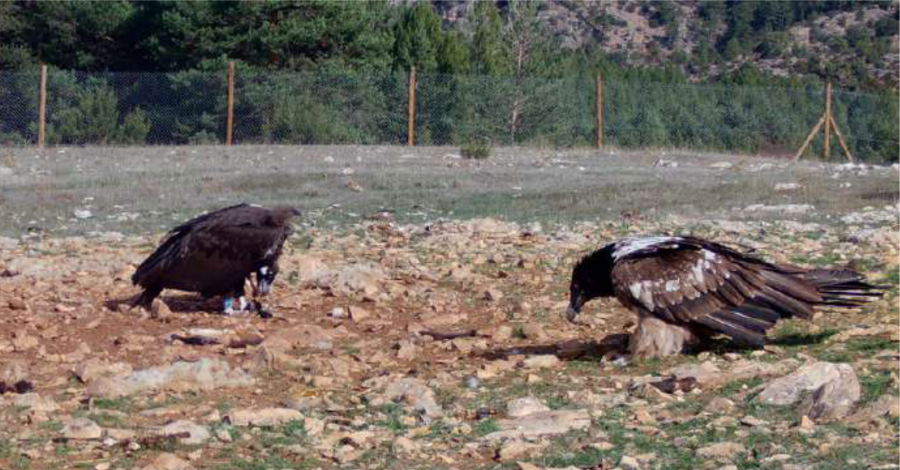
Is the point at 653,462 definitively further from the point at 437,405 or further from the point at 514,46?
the point at 514,46

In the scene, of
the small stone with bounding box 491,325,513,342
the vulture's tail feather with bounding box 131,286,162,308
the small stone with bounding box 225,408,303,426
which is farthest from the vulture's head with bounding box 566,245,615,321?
the vulture's tail feather with bounding box 131,286,162,308

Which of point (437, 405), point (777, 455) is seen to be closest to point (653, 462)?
point (777, 455)

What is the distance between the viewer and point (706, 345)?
8414 mm

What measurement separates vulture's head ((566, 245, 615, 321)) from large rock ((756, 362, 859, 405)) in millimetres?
1675

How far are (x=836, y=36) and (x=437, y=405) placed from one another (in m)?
68.6

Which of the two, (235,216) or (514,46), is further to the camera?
(514,46)

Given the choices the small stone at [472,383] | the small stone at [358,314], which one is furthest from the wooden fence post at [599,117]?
the small stone at [472,383]

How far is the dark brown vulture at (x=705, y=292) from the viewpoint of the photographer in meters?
7.98

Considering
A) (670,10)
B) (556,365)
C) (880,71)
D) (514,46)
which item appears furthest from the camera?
(670,10)

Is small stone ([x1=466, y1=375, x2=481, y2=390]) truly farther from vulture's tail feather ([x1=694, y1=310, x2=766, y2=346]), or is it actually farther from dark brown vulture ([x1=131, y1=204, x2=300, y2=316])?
dark brown vulture ([x1=131, y1=204, x2=300, y2=316])

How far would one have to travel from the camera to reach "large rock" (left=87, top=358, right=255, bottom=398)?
297 inches

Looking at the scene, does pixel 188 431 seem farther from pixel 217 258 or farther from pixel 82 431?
pixel 217 258

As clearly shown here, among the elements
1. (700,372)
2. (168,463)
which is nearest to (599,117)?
(700,372)

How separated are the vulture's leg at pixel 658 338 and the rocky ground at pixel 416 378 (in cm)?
10
